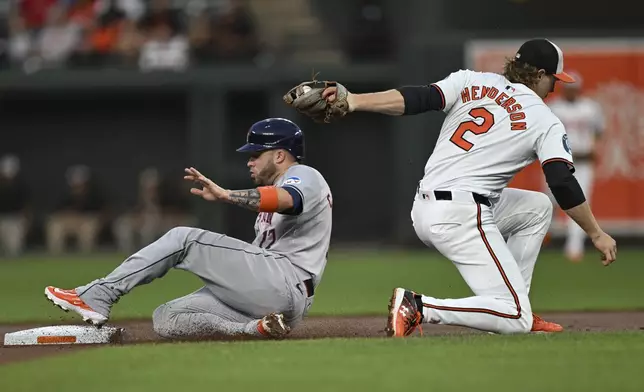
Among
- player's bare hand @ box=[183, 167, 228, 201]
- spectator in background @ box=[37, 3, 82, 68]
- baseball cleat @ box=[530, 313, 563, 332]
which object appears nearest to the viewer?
player's bare hand @ box=[183, 167, 228, 201]

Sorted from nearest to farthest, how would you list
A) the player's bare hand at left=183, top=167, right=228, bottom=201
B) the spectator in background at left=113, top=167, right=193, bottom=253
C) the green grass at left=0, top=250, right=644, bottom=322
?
the player's bare hand at left=183, top=167, right=228, bottom=201
the green grass at left=0, top=250, right=644, bottom=322
the spectator in background at left=113, top=167, right=193, bottom=253

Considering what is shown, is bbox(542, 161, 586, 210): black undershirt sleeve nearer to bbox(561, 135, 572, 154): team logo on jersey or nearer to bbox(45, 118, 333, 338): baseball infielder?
bbox(561, 135, 572, 154): team logo on jersey

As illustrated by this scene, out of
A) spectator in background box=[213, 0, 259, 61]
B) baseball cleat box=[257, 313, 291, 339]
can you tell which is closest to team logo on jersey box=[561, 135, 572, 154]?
baseball cleat box=[257, 313, 291, 339]

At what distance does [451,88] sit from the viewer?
239 inches

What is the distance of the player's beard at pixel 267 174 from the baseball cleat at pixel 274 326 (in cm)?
82

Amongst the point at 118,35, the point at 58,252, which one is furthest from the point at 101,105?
the point at 58,252

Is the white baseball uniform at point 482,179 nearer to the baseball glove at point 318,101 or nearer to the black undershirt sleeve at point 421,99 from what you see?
the black undershirt sleeve at point 421,99

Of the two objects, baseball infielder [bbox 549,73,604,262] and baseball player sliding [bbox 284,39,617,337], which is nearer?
baseball player sliding [bbox 284,39,617,337]

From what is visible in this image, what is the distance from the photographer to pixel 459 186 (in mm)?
6094

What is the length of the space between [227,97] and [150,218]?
8.44ft

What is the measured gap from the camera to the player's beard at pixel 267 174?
246 inches

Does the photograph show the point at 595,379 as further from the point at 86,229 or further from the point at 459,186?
the point at 86,229

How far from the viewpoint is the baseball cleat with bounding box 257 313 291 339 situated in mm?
5879

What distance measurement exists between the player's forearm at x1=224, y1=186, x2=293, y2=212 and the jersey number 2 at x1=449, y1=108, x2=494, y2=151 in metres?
1.09
